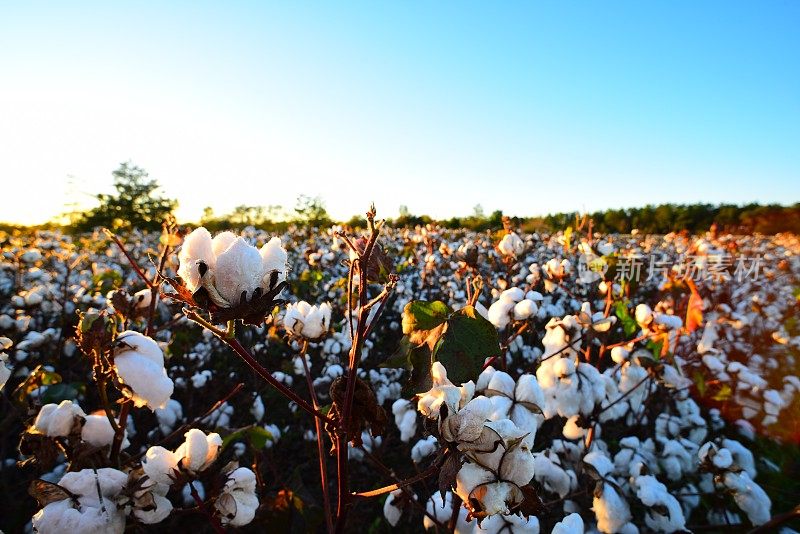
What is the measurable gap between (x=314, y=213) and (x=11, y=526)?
61.0ft

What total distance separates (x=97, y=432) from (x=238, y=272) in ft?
2.51

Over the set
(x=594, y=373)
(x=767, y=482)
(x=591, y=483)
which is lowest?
(x=767, y=482)

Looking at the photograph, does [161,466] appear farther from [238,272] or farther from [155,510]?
[238,272]

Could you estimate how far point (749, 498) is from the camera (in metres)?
1.86

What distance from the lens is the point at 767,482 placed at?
3154 millimetres

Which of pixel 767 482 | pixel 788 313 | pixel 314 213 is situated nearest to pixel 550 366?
pixel 767 482

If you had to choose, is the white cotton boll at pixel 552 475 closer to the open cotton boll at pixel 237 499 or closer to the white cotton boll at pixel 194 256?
the open cotton boll at pixel 237 499

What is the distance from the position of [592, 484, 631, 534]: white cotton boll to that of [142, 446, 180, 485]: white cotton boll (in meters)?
1.48

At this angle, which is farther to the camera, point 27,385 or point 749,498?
point 749,498

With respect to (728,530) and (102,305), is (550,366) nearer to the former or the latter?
(728,530)

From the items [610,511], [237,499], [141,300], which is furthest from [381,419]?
[610,511]

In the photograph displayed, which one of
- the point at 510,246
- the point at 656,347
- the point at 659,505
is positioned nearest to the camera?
the point at 659,505

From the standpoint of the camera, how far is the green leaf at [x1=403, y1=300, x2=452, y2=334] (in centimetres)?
89

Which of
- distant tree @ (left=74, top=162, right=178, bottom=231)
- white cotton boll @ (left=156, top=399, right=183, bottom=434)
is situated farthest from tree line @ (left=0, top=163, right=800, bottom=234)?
white cotton boll @ (left=156, top=399, right=183, bottom=434)
